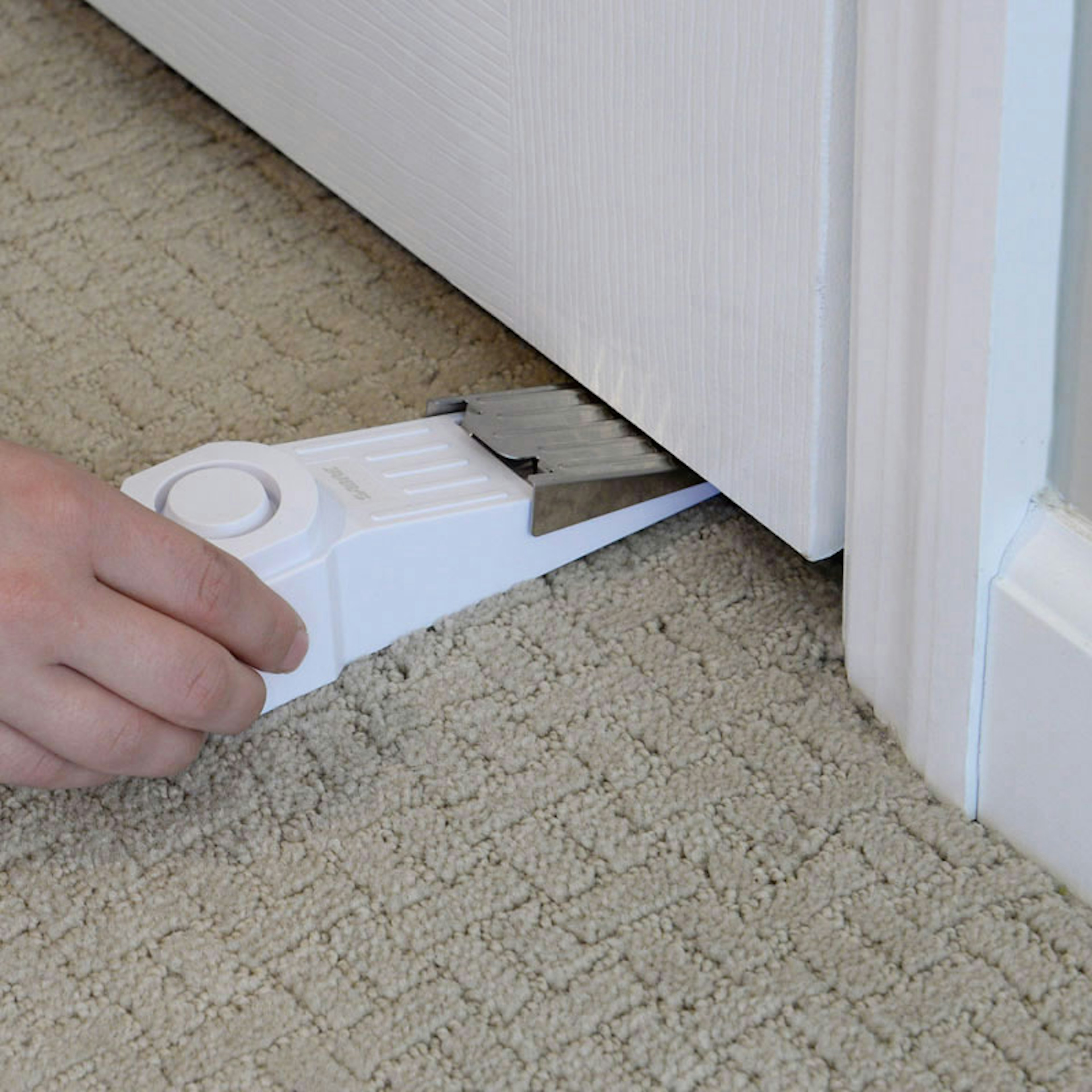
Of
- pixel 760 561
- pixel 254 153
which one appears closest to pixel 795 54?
pixel 760 561

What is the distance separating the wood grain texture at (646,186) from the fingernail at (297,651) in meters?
0.15

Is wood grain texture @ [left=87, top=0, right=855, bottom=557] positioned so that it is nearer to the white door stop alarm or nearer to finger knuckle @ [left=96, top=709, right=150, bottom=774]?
the white door stop alarm

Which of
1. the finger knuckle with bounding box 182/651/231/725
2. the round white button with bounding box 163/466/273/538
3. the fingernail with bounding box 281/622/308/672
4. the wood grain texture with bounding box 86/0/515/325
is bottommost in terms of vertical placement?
the fingernail with bounding box 281/622/308/672

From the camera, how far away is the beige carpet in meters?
0.42

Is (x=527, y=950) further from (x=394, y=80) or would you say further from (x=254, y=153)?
(x=254, y=153)

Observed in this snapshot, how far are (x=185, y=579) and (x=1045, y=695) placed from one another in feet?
0.79

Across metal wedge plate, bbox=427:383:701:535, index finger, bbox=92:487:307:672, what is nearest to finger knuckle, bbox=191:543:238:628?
index finger, bbox=92:487:307:672

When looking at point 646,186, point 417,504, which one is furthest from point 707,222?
point 417,504

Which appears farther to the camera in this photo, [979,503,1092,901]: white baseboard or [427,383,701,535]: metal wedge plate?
[427,383,701,535]: metal wedge plate

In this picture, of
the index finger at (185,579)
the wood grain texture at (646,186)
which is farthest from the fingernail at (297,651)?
the wood grain texture at (646,186)

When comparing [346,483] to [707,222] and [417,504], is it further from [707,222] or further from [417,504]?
[707,222]

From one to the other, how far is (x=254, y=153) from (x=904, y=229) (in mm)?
474

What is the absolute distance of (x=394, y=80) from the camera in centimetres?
62

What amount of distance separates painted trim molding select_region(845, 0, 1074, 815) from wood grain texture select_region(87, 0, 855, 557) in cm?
1
